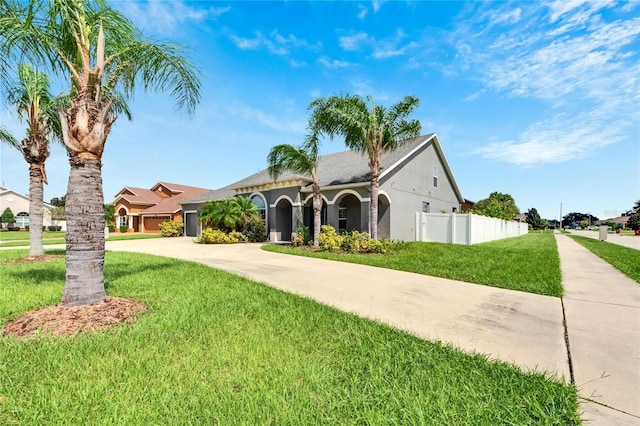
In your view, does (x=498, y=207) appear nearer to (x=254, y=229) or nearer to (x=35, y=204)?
(x=254, y=229)

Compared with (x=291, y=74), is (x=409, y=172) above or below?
below

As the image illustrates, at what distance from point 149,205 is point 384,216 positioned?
111ft

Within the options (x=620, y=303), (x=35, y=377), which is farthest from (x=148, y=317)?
(x=620, y=303)

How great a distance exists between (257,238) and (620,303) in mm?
17731

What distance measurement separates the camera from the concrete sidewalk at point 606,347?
2477mm

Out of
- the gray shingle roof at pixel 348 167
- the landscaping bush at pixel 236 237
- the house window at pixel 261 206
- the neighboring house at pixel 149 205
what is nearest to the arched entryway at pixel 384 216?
the gray shingle roof at pixel 348 167

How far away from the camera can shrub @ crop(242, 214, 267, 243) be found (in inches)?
785

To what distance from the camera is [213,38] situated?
9625 millimetres

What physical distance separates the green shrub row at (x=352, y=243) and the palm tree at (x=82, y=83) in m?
10.0

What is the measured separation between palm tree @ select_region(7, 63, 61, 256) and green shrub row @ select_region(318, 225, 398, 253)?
11075mm

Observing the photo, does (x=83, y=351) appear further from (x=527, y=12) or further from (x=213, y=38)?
(x=527, y=12)

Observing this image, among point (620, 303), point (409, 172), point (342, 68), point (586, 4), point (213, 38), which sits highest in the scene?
point (342, 68)

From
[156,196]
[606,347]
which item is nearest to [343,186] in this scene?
[606,347]

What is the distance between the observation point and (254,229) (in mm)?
20031
